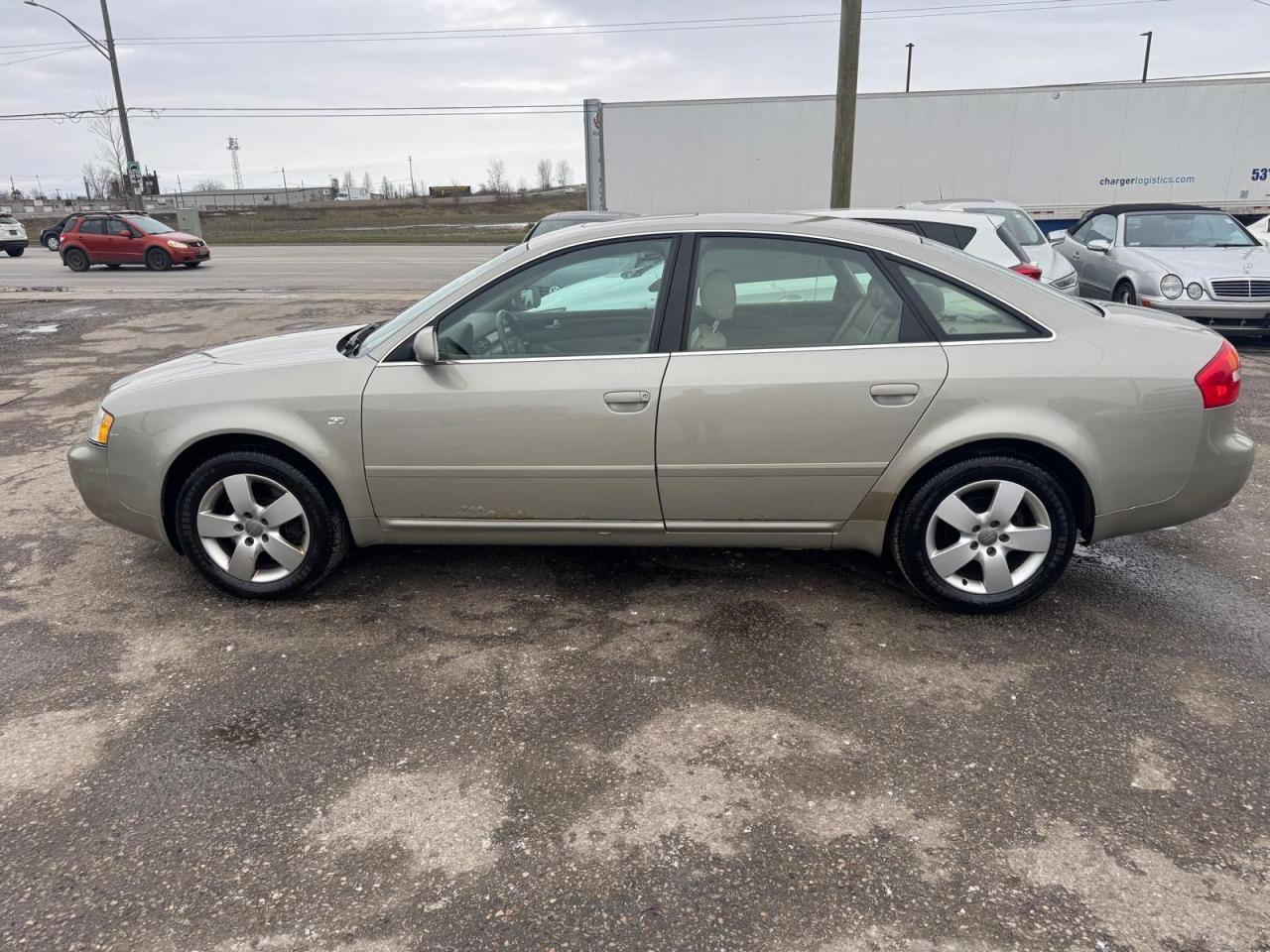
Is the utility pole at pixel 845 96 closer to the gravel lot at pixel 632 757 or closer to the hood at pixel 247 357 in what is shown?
the gravel lot at pixel 632 757

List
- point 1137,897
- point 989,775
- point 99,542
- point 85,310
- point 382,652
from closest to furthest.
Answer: point 1137,897 → point 989,775 → point 382,652 → point 99,542 → point 85,310

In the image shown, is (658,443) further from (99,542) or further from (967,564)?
(99,542)

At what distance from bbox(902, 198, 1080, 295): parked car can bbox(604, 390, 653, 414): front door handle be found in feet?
22.7

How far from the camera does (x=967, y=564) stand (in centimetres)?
367

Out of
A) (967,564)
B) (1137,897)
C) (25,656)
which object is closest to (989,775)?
(1137,897)

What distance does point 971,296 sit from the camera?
3602 millimetres

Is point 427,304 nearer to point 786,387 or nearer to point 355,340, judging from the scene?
point 355,340

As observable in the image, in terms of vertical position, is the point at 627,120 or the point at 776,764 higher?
the point at 627,120

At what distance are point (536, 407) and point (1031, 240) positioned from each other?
8801 mm

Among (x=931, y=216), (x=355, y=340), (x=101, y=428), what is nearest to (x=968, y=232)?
(x=931, y=216)

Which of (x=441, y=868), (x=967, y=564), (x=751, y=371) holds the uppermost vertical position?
(x=751, y=371)

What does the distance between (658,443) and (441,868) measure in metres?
1.79

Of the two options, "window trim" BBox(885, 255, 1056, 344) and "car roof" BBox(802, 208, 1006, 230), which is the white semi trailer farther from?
"window trim" BBox(885, 255, 1056, 344)

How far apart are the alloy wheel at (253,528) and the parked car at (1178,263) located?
360 inches
